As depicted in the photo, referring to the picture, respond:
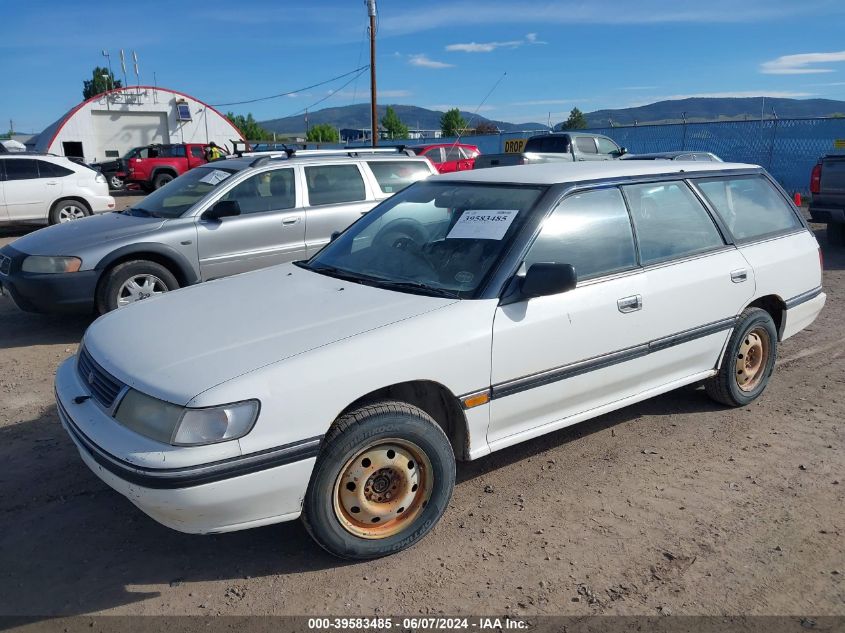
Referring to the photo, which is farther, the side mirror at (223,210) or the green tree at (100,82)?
the green tree at (100,82)

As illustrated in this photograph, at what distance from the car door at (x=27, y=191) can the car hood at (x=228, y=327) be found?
11000 mm

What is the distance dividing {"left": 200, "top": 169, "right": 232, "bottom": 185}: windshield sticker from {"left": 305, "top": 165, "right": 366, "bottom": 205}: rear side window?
2.75 feet

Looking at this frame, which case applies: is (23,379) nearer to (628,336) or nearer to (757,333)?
(628,336)

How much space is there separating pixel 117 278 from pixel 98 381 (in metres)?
3.60

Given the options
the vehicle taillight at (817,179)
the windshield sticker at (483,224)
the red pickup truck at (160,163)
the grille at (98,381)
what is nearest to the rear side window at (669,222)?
the windshield sticker at (483,224)

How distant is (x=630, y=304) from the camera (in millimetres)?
3748

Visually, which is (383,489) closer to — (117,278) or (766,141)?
(117,278)

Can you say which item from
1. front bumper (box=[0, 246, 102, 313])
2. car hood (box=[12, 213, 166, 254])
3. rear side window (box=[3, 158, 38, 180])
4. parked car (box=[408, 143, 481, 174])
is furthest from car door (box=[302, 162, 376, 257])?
parked car (box=[408, 143, 481, 174])

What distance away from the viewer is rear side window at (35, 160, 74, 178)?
520 inches

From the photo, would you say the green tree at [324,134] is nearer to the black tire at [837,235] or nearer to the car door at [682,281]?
the black tire at [837,235]

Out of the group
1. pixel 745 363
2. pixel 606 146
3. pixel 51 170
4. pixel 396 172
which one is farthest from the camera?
pixel 606 146

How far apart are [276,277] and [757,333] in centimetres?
319

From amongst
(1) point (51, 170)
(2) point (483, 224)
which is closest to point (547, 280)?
(2) point (483, 224)

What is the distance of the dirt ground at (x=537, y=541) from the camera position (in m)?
2.82
